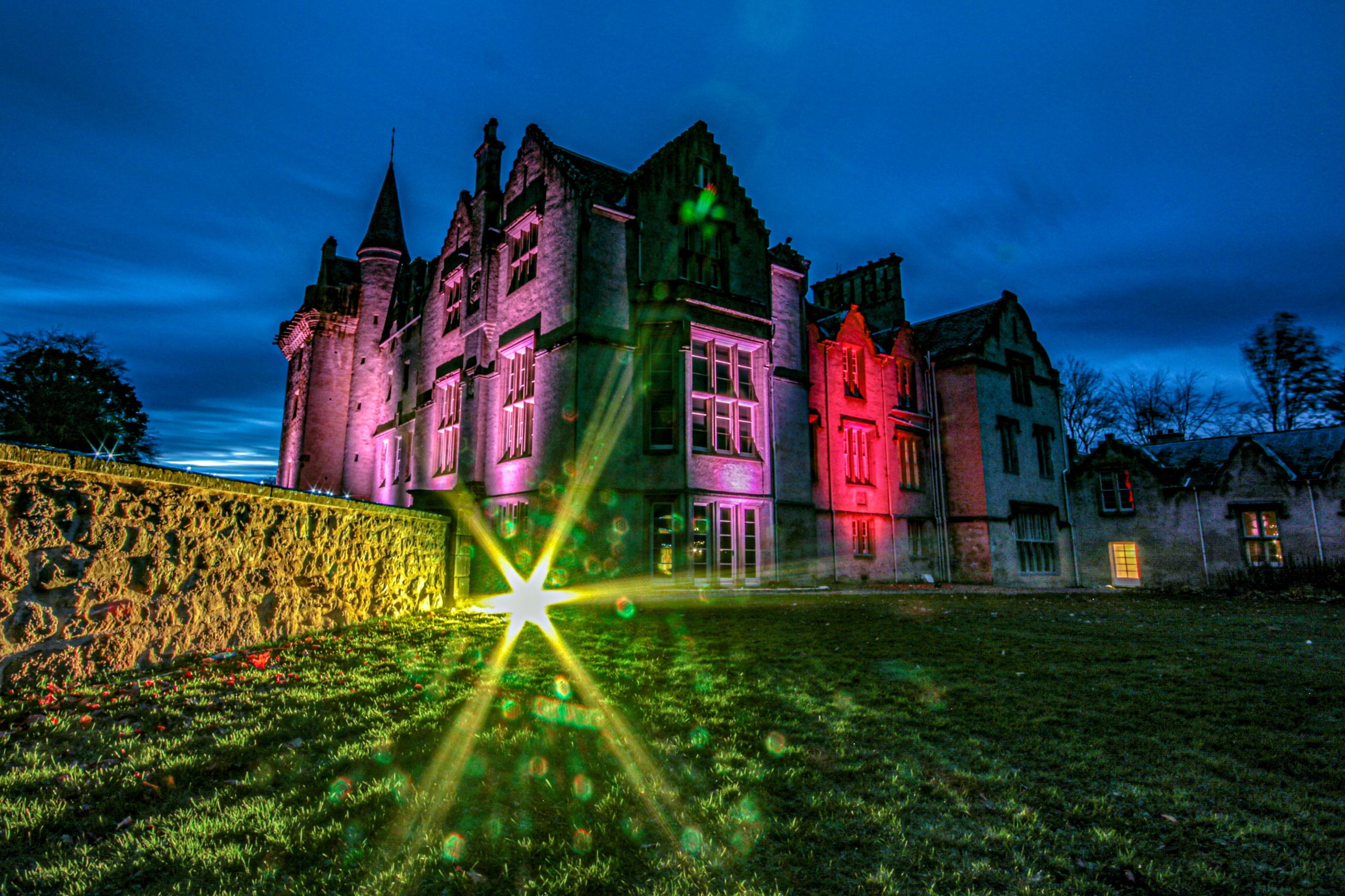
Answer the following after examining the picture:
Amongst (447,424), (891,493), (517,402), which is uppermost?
(447,424)

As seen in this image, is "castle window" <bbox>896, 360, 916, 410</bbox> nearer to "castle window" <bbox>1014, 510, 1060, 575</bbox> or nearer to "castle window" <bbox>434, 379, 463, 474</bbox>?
"castle window" <bbox>1014, 510, 1060, 575</bbox>

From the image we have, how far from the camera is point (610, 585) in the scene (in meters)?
18.8

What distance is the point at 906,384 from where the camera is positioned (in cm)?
2984

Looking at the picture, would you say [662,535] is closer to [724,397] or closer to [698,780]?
[724,397]

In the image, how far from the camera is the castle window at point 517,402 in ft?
71.7

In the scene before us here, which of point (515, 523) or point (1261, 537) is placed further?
point (1261, 537)

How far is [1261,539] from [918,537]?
14496 millimetres

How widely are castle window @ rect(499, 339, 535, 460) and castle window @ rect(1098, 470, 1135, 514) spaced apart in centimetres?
2863

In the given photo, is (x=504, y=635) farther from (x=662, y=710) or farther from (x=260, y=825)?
(x=260, y=825)

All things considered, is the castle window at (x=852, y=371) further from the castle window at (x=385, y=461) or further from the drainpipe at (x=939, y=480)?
the castle window at (x=385, y=461)

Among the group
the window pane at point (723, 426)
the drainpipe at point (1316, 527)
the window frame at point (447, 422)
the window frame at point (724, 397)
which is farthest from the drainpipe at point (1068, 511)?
the window frame at point (447, 422)

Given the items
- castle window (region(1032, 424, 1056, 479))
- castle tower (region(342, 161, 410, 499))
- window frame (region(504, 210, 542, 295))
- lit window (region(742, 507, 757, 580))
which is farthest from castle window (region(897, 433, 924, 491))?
castle tower (region(342, 161, 410, 499))

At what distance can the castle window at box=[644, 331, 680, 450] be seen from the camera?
801 inches

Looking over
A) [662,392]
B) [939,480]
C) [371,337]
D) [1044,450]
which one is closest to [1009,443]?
[1044,450]
